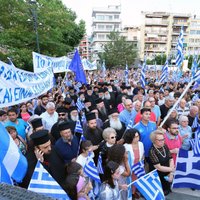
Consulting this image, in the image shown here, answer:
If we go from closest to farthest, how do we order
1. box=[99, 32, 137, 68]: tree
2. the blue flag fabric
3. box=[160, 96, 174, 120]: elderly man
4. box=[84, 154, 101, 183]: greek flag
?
box=[84, 154, 101, 183]: greek flag < box=[160, 96, 174, 120]: elderly man < the blue flag fabric < box=[99, 32, 137, 68]: tree

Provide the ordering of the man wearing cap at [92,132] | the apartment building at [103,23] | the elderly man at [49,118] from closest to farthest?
1. the man wearing cap at [92,132]
2. the elderly man at [49,118]
3. the apartment building at [103,23]

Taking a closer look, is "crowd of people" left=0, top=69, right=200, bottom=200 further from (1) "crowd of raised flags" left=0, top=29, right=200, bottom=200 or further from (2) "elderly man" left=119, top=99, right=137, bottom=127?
(1) "crowd of raised flags" left=0, top=29, right=200, bottom=200

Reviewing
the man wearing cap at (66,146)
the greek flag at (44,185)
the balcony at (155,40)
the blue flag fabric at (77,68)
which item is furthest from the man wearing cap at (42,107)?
the balcony at (155,40)

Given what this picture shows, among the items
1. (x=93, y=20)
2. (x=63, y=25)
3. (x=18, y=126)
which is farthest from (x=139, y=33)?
(x=18, y=126)

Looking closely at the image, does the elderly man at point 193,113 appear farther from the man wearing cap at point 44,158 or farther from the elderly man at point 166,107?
the man wearing cap at point 44,158

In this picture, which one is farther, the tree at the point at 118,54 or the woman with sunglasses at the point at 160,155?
the tree at the point at 118,54

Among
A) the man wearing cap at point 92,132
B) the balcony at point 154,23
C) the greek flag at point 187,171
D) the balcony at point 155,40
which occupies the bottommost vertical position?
the greek flag at point 187,171

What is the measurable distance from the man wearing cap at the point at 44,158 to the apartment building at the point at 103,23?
7331 cm

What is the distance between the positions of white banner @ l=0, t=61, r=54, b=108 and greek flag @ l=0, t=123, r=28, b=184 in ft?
1.87

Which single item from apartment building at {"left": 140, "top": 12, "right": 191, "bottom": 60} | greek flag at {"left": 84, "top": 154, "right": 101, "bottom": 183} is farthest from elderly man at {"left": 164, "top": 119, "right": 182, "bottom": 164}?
apartment building at {"left": 140, "top": 12, "right": 191, "bottom": 60}

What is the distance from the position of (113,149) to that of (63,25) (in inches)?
554

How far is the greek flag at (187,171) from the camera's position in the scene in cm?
402

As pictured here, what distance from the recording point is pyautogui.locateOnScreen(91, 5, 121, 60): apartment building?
76.2 m

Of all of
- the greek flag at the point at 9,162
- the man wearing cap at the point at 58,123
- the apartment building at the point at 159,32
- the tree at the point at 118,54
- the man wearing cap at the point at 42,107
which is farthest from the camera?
the apartment building at the point at 159,32
